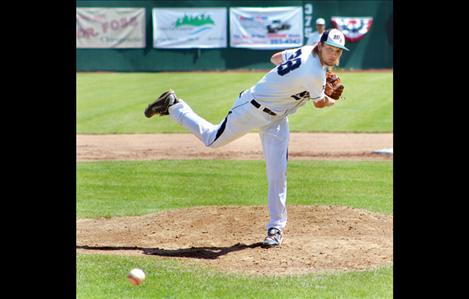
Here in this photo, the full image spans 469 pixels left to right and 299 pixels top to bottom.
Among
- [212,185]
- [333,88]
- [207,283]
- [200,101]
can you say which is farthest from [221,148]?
[207,283]

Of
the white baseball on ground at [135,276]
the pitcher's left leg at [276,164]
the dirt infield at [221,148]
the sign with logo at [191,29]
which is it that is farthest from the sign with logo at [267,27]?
the white baseball on ground at [135,276]

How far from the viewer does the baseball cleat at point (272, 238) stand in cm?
752

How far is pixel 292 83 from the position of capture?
730 cm

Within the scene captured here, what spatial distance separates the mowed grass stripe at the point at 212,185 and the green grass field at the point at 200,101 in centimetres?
426

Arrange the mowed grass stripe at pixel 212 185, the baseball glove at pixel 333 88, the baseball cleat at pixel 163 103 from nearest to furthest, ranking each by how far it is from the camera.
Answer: the baseball glove at pixel 333 88, the baseball cleat at pixel 163 103, the mowed grass stripe at pixel 212 185

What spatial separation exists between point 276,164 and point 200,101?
1443 centimetres

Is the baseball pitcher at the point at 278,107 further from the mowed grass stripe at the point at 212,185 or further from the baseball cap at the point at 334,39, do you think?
the mowed grass stripe at the point at 212,185

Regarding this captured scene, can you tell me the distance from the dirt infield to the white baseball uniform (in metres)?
6.08

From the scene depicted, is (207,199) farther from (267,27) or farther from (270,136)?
(267,27)

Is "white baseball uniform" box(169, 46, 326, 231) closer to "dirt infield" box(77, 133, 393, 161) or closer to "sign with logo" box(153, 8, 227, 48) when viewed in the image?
"dirt infield" box(77, 133, 393, 161)
